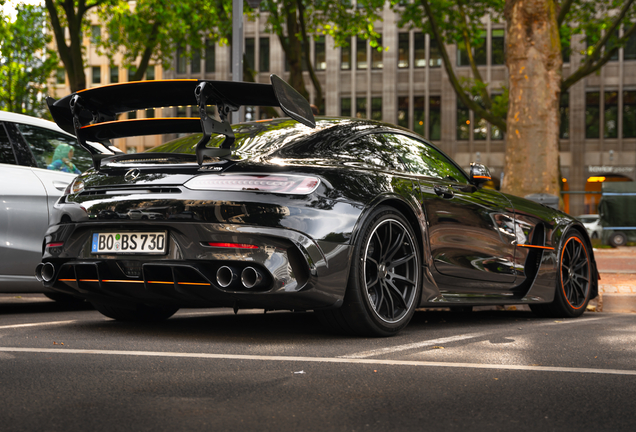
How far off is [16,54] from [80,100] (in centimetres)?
3694

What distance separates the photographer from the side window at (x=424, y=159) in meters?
5.41

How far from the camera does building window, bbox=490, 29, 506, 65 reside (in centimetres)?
4138

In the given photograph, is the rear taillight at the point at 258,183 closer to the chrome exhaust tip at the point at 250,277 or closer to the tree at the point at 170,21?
the chrome exhaust tip at the point at 250,277

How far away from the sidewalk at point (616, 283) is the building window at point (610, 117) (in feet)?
98.1

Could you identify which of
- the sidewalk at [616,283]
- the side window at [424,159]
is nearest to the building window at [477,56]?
the sidewalk at [616,283]

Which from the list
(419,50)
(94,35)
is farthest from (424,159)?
(94,35)

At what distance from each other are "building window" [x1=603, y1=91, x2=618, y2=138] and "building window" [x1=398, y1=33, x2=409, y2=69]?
1050 centimetres

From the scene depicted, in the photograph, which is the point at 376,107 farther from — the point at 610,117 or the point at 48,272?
the point at 48,272

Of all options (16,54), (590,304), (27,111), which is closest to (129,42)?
(16,54)

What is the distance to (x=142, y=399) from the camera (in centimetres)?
300

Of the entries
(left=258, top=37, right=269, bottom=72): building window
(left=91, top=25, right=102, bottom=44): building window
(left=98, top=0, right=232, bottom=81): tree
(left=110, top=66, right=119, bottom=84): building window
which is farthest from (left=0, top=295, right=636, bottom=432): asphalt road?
(left=110, top=66, right=119, bottom=84): building window

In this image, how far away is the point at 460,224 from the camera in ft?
17.7

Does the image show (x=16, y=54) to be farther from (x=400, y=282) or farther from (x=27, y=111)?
(x=400, y=282)

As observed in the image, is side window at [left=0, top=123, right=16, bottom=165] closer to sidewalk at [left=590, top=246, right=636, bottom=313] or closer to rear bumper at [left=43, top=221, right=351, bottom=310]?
rear bumper at [left=43, top=221, right=351, bottom=310]
